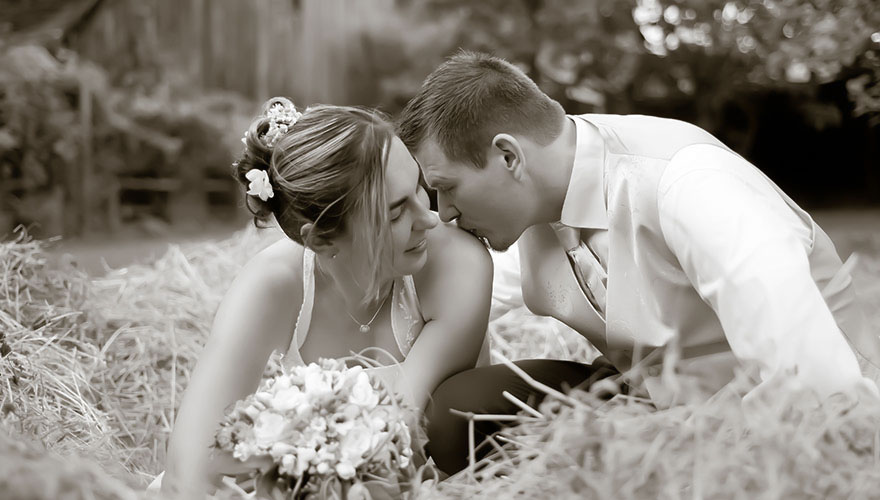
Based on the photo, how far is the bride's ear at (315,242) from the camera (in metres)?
2.50

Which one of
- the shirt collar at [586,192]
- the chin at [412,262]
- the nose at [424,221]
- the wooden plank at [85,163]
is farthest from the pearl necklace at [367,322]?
the wooden plank at [85,163]

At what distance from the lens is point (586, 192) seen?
2.47 metres

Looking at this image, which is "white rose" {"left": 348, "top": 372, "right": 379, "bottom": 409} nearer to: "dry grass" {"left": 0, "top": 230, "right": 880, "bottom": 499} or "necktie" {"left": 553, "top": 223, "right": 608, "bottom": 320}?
"dry grass" {"left": 0, "top": 230, "right": 880, "bottom": 499}

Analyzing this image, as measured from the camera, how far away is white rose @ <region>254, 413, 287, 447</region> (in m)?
1.83

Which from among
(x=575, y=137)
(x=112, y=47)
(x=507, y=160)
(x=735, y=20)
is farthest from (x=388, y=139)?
(x=112, y=47)

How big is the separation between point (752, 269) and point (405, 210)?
0.93 meters

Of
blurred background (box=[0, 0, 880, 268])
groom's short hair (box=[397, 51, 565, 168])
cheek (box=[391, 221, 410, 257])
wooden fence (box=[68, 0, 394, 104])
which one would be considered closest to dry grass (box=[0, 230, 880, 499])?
cheek (box=[391, 221, 410, 257])

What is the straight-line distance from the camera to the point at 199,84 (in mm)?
9336

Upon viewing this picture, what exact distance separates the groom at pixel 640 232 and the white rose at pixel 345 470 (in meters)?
0.61

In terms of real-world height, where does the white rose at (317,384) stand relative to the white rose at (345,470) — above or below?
above

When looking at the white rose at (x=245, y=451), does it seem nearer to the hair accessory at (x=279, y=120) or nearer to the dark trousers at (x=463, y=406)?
the dark trousers at (x=463, y=406)

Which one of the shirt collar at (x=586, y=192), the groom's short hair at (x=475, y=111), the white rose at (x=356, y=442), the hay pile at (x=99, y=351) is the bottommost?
the hay pile at (x=99, y=351)

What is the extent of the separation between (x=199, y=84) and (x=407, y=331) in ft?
23.6

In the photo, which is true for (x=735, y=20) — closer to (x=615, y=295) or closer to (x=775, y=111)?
(x=775, y=111)
